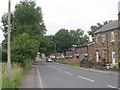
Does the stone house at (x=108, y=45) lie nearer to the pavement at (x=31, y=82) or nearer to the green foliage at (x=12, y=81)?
the pavement at (x=31, y=82)

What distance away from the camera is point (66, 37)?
130000mm

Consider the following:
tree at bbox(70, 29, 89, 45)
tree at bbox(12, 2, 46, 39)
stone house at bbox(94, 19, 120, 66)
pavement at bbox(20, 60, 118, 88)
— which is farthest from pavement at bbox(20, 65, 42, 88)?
tree at bbox(70, 29, 89, 45)

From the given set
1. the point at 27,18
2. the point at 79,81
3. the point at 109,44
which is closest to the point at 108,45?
the point at 109,44

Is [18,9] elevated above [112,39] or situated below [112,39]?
above

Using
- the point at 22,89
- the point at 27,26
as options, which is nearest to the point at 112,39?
the point at 27,26

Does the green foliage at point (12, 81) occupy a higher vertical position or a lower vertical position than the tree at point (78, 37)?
lower

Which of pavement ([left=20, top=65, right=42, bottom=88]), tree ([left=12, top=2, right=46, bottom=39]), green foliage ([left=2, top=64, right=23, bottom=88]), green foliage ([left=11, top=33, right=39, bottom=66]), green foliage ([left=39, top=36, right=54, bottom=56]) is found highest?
tree ([left=12, top=2, right=46, bottom=39])

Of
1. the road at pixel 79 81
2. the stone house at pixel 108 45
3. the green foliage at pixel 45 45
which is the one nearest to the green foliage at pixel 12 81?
the road at pixel 79 81

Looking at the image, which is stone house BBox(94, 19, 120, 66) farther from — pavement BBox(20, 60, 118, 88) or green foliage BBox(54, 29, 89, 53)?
green foliage BBox(54, 29, 89, 53)

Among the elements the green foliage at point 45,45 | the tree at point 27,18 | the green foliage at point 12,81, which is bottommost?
the green foliage at point 12,81

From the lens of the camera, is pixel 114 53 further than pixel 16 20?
No

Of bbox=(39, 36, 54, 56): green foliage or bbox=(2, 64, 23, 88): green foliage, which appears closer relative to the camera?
bbox=(2, 64, 23, 88): green foliage

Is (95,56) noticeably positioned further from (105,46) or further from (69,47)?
(69,47)

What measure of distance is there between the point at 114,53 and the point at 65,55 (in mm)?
79753
